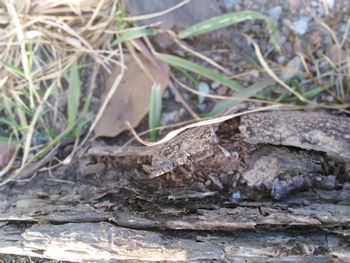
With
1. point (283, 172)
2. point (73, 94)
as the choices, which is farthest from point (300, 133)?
point (73, 94)

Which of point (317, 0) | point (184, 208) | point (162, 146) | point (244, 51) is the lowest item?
point (184, 208)

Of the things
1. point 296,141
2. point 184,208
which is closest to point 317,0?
point 296,141

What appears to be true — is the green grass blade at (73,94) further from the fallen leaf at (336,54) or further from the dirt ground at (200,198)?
the fallen leaf at (336,54)

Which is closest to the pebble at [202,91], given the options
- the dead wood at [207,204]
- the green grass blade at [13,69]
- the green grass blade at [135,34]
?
the green grass blade at [135,34]

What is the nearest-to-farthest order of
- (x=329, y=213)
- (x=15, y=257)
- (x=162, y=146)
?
1. (x=329, y=213)
2. (x=15, y=257)
3. (x=162, y=146)

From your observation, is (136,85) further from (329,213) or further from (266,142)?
(329,213)
